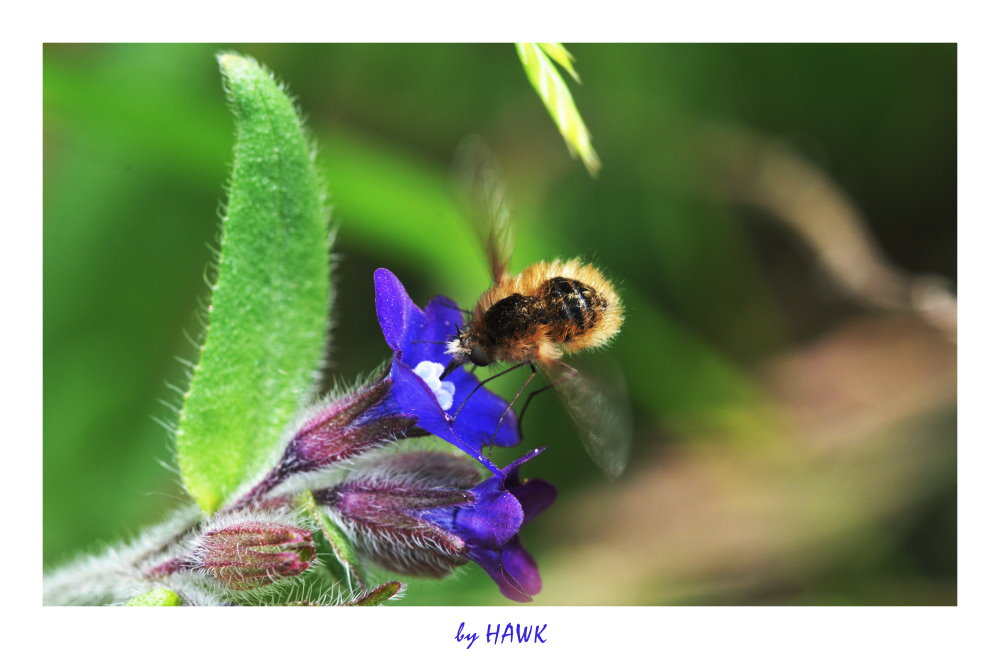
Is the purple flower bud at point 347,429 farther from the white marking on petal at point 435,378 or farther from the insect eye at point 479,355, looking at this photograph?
the insect eye at point 479,355

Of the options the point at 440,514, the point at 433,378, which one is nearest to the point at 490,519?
the point at 440,514

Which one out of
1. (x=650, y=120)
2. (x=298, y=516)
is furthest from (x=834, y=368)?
(x=298, y=516)

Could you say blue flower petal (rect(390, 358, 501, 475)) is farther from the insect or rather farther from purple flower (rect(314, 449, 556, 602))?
the insect

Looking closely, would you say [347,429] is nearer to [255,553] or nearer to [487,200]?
[255,553]

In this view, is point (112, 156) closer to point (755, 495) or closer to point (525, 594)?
point (525, 594)

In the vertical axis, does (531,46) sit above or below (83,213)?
below

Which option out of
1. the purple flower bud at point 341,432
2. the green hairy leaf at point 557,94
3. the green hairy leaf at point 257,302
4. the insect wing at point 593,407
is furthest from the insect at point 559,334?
the green hairy leaf at point 257,302
